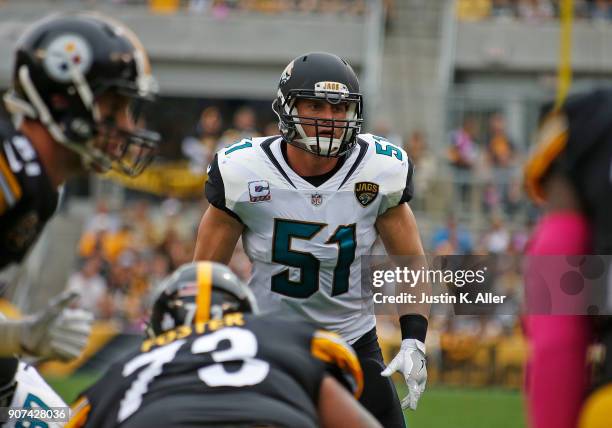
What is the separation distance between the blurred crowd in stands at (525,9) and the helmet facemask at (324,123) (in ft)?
49.6

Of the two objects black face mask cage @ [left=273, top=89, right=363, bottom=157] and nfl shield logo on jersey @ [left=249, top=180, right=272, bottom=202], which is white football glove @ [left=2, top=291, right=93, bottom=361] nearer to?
nfl shield logo on jersey @ [left=249, top=180, right=272, bottom=202]

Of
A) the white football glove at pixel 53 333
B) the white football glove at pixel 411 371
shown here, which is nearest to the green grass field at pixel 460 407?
the white football glove at pixel 411 371

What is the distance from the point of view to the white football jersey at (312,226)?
5.15m

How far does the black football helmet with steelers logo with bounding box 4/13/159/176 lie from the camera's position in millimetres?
3898

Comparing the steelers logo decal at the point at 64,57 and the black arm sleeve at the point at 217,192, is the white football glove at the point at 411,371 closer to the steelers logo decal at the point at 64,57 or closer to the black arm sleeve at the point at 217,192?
the black arm sleeve at the point at 217,192

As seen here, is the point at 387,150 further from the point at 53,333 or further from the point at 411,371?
the point at 53,333

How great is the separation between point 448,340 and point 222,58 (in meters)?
8.63

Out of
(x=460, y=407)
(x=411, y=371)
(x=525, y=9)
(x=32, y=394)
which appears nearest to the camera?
(x=32, y=394)

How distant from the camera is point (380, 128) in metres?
15.2

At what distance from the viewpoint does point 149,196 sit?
1769cm

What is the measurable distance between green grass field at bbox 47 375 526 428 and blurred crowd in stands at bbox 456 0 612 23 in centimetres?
833

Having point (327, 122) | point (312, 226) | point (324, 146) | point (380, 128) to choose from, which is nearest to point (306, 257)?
point (312, 226)

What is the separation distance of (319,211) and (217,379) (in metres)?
2.06

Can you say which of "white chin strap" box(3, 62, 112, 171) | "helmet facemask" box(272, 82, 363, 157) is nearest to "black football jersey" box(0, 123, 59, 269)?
"white chin strap" box(3, 62, 112, 171)
